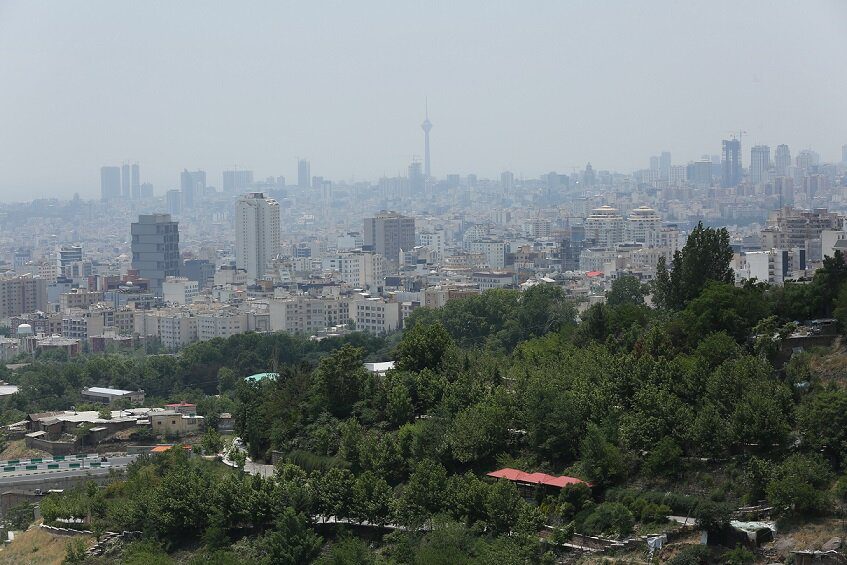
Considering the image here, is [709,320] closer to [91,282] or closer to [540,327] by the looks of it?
[540,327]

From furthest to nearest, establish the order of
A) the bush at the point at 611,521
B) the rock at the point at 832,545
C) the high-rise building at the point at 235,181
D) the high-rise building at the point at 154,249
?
the high-rise building at the point at 235,181, the high-rise building at the point at 154,249, the bush at the point at 611,521, the rock at the point at 832,545

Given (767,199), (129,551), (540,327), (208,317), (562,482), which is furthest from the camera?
(767,199)

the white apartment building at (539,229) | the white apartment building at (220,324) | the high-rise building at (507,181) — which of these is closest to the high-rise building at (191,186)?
the high-rise building at (507,181)

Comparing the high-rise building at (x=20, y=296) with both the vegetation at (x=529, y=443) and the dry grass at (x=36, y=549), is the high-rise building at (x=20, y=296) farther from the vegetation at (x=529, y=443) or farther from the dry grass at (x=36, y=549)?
the dry grass at (x=36, y=549)

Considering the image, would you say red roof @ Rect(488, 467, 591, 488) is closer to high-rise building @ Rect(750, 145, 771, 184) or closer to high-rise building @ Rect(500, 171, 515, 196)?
high-rise building @ Rect(750, 145, 771, 184)

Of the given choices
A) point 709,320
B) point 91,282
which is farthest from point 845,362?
point 91,282

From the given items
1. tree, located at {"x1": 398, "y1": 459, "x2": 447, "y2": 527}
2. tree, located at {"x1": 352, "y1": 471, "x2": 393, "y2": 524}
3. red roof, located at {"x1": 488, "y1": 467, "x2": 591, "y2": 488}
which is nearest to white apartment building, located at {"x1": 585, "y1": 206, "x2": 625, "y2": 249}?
red roof, located at {"x1": 488, "y1": 467, "x2": 591, "y2": 488}
